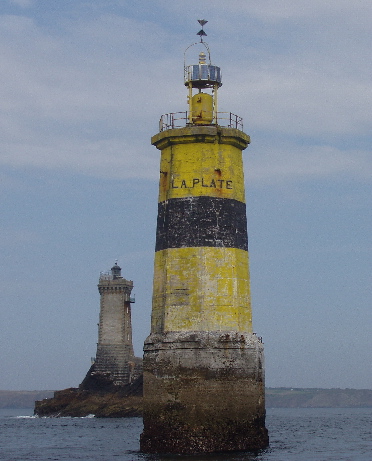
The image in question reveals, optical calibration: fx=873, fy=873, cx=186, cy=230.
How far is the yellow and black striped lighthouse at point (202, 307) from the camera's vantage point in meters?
24.9

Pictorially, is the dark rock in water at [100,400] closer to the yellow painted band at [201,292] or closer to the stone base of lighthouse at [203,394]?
the yellow painted band at [201,292]

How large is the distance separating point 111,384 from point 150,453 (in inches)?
2257

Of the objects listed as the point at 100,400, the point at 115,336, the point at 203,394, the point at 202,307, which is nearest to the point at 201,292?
the point at 202,307

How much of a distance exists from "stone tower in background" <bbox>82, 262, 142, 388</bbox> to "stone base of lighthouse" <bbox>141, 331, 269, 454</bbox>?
5480 cm

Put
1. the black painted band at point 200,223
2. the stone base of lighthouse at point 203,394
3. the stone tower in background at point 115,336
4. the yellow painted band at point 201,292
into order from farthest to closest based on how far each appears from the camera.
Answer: the stone tower in background at point 115,336
the black painted band at point 200,223
the yellow painted band at point 201,292
the stone base of lighthouse at point 203,394

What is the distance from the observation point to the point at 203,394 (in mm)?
24891

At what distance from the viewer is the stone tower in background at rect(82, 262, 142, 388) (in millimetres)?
80188

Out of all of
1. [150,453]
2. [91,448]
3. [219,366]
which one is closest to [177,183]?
[219,366]

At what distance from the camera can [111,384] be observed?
8194cm

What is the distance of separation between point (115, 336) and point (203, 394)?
55.8m

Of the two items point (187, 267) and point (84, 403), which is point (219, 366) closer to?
point (187, 267)

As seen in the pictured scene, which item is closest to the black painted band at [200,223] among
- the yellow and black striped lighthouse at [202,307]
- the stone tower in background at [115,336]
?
the yellow and black striped lighthouse at [202,307]

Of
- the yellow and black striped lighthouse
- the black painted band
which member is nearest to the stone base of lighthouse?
the yellow and black striped lighthouse

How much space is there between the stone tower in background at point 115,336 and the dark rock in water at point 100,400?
0.56 m
